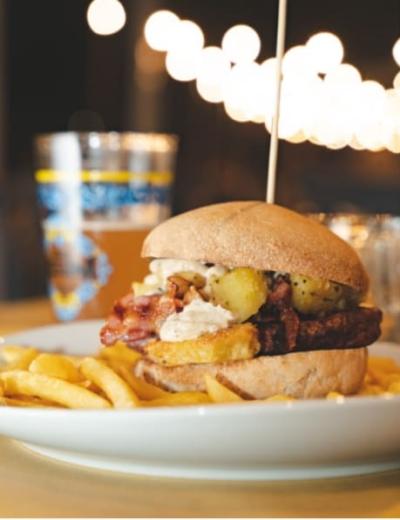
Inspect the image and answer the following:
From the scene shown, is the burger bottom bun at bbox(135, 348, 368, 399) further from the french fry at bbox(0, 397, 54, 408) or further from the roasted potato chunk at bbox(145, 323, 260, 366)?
the french fry at bbox(0, 397, 54, 408)

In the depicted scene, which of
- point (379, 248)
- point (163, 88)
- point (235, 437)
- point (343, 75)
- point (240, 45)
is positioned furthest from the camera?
point (163, 88)

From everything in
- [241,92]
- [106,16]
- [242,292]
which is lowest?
[241,92]

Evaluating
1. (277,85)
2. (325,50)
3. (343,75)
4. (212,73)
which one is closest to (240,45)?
(325,50)

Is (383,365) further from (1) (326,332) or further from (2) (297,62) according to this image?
(2) (297,62)

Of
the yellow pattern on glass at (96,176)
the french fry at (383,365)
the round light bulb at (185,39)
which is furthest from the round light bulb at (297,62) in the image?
the french fry at (383,365)

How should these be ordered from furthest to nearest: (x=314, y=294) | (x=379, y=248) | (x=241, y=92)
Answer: (x=241, y=92) < (x=379, y=248) < (x=314, y=294)

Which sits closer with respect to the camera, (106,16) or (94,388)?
(94,388)

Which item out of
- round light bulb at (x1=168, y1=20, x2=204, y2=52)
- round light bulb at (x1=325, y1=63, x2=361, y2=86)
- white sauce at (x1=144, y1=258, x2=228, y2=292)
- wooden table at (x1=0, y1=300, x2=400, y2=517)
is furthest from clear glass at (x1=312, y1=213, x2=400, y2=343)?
round light bulb at (x1=325, y1=63, x2=361, y2=86)
